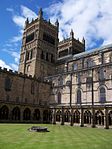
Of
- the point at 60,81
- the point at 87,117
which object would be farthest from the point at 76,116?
the point at 60,81

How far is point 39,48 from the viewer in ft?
227

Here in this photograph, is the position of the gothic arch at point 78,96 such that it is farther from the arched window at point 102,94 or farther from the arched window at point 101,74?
the arched window at point 101,74

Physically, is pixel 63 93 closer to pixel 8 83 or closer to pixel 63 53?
pixel 8 83

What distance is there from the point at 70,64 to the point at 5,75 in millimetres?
26716

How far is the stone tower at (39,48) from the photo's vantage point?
68275mm

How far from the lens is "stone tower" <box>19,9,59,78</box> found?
68.3 m

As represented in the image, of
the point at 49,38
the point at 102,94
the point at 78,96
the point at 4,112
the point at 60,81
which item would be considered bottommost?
the point at 4,112

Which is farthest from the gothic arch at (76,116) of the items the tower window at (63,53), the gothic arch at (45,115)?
the tower window at (63,53)

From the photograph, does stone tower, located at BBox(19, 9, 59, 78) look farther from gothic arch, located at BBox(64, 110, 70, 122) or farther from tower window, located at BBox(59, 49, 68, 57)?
gothic arch, located at BBox(64, 110, 70, 122)

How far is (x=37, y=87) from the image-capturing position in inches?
2110

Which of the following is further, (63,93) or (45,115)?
(63,93)

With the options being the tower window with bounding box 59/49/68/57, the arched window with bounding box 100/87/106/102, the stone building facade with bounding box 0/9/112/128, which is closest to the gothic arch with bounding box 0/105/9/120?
the stone building facade with bounding box 0/9/112/128

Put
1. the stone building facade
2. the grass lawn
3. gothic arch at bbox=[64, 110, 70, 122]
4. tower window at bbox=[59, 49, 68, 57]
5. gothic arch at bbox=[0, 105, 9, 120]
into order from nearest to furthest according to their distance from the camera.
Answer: the grass lawn → gothic arch at bbox=[0, 105, 9, 120] → the stone building facade → gothic arch at bbox=[64, 110, 70, 122] → tower window at bbox=[59, 49, 68, 57]

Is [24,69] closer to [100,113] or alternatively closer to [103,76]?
[103,76]
